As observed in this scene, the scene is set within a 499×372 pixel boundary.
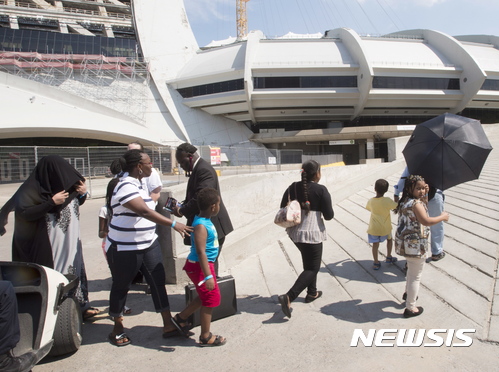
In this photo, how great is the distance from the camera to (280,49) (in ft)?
118

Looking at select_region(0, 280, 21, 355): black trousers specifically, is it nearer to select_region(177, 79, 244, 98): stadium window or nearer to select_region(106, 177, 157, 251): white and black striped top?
select_region(106, 177, 157, 251): white and black striped top

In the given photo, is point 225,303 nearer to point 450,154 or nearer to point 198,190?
point 198,190

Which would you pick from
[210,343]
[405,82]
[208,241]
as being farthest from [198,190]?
[405,82]

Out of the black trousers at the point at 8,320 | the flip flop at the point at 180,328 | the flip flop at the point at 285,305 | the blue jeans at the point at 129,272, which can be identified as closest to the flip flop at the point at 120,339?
the blue jeans at the point at 129,272

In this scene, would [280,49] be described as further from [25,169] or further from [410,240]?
[410,240]

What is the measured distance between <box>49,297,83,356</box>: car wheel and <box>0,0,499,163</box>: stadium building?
1098 inches

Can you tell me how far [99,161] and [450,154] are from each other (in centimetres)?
1304

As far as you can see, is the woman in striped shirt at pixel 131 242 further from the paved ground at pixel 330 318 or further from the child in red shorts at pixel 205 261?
the paved ground at pixel 330 318

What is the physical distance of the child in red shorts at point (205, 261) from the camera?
8.82 feet

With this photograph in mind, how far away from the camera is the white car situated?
2.29 meters

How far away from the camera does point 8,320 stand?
205cm

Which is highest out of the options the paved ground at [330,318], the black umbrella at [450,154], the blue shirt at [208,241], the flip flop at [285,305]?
the black umbrella at [450,154]

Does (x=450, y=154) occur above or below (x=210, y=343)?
above

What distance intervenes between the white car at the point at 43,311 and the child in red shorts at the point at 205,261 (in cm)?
101
